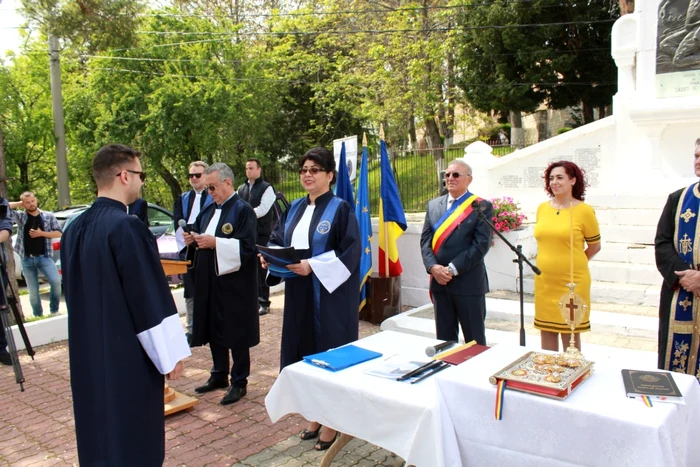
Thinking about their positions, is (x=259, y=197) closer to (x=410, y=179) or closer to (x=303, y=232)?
(x=303, y=232)

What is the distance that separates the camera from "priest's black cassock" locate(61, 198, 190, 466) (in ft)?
9.30

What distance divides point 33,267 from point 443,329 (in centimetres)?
657

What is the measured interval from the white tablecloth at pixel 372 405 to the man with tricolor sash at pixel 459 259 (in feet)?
3.85

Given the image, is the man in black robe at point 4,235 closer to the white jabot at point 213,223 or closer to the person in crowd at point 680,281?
the white jabot at point 213,223

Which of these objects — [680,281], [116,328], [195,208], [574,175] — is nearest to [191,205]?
[195,208]

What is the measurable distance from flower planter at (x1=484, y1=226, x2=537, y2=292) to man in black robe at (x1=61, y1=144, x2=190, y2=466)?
5.73 m

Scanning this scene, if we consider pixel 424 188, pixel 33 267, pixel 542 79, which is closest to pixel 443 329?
pixel 33 267

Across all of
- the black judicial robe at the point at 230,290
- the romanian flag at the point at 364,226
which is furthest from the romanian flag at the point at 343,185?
the black judicial robe at the point at 230,290

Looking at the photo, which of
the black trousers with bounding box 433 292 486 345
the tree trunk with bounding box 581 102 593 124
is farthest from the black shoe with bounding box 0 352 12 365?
the tree trunk with bounding box 581 102 593 124

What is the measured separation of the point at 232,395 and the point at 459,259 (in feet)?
7.68

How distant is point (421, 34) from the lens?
19.8m

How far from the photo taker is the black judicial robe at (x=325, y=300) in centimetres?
418

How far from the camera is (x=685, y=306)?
3.70m

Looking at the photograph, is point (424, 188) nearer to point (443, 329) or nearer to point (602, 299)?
point (602, 299)
